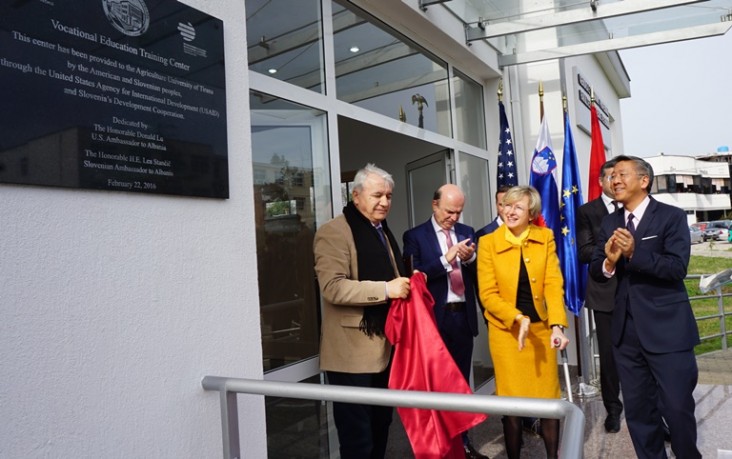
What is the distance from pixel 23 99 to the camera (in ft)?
4.84

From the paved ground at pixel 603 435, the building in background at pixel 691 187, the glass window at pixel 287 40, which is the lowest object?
the paved ground at pixel 603 435

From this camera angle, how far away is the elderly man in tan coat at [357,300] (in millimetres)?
2559

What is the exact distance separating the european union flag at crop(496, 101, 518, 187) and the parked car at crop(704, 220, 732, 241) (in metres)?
26.1

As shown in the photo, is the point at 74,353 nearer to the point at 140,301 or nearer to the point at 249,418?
the point at 140,301

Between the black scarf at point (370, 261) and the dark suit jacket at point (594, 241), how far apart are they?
1.81m

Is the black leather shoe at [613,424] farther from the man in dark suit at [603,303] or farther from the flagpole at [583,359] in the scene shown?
the flagpole at [583,359]

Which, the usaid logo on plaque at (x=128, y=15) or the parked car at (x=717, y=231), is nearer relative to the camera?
the usaid logo on plaque at (x=128, y=15)

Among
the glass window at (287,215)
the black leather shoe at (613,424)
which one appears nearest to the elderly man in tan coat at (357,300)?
the glass window at (287,215)

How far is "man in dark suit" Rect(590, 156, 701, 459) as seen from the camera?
271 centimetres

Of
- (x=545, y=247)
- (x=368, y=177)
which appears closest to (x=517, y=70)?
(x=545, y=247)

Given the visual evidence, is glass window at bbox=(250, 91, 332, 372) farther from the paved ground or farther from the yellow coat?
the paved ground

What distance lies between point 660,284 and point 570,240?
246cm

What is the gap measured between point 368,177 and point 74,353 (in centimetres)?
158

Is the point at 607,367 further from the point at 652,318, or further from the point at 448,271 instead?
the point at 448,271
